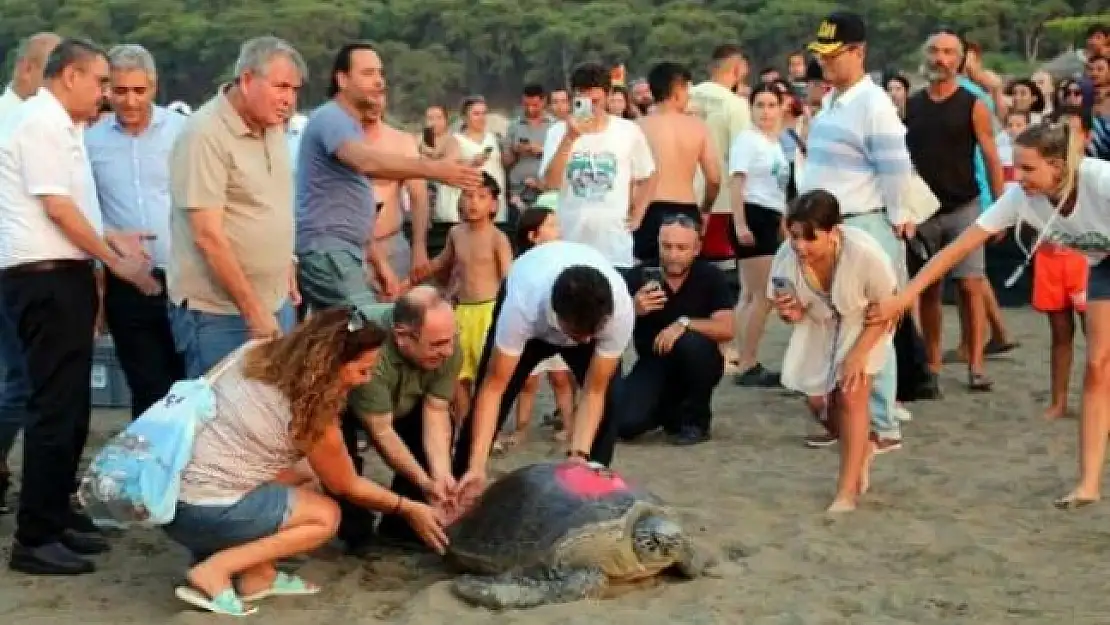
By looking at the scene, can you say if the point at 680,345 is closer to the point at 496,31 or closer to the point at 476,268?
the point at 476,268

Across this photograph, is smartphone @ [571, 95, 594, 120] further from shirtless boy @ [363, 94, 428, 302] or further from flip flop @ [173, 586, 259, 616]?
flip flop @ [173, 586, 259, 616]

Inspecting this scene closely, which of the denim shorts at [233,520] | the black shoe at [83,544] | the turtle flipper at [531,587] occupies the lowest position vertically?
the black shoe at [83,544]

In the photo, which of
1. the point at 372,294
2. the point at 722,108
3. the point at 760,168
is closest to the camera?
the point at 372,294

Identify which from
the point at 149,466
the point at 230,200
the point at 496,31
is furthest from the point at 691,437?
the point at 496,31

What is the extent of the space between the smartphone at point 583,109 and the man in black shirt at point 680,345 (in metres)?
0.81

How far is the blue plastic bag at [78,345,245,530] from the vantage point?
385 centimetres

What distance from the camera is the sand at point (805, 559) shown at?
13.0ft

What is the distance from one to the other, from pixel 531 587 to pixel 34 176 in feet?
5.85

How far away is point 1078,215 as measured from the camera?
4844 mm

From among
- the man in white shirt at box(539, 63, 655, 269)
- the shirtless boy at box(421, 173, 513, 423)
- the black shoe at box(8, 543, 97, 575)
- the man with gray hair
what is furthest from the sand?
the man in white shirt at box(539, 63, 655, 269)

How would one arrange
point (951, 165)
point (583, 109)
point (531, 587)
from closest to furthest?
point (531, 587)
point (583, 109)
point (951, 165)

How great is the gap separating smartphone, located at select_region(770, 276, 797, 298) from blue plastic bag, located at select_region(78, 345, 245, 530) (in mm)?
2054

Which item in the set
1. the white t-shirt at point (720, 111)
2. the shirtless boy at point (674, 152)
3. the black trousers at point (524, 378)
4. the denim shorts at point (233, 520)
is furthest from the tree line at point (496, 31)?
the denim shorts at point (233, 520)

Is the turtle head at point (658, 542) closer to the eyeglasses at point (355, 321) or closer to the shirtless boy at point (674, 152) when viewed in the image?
the eyeglasses at point (355, 321)
